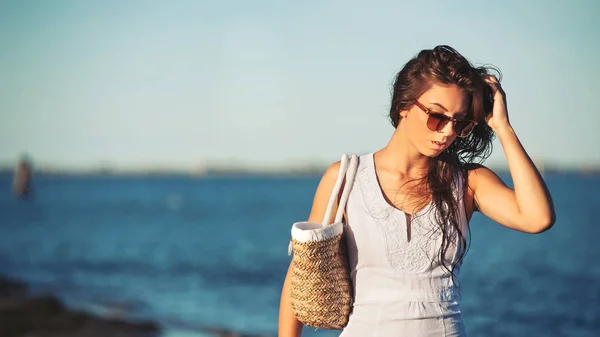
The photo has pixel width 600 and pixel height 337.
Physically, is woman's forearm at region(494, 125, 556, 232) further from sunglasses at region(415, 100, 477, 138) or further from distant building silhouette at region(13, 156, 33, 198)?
distant building silhouette at region(13, 156, 33, 198)

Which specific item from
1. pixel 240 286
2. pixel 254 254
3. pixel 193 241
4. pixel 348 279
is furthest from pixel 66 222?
pixel 348 279

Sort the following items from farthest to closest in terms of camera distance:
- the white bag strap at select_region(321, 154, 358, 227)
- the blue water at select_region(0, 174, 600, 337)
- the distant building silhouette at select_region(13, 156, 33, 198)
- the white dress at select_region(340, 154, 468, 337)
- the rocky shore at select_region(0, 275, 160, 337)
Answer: the distant building silhouette at select_region(13, 156, 33, 198)
the blue water at select_region(0, 174, 600, 337)
the rocky shore at select_region(0, 275, 160, 337)
the white bag strap at select_region(321, 154, 358, 227)
the white dress at select_region(340, 154, 468, 337)

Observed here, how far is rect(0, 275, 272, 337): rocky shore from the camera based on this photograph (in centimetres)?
1219

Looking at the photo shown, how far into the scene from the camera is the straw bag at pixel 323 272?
2.33 meters

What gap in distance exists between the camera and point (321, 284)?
2.36 metres

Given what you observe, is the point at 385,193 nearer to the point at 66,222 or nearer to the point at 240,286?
the point at 240,286

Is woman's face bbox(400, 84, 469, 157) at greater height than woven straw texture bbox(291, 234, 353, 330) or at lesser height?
greater

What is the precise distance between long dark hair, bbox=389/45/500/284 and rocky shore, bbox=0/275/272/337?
1073 cm

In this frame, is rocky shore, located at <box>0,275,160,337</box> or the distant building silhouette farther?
the distant building silhouette

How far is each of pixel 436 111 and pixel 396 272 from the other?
1.78 feet

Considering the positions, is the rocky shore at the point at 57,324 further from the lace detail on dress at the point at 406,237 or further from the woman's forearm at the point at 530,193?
the woman's forearm at the point at 530,193

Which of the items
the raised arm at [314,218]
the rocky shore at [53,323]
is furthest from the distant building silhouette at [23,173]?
the raised arm at [314,218]

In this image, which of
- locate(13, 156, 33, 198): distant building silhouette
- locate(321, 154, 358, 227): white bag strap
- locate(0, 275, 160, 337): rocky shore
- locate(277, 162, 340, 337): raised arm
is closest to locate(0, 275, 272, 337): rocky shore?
locate(0, 275, 160, 337): rocky shore

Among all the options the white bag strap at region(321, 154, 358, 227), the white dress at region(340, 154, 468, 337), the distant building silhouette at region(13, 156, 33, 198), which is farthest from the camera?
the distant building silhouette at region(13, 156, 33, 198)
